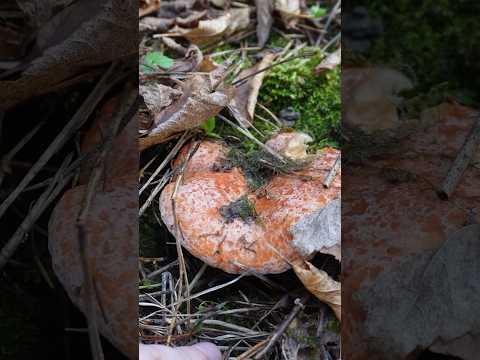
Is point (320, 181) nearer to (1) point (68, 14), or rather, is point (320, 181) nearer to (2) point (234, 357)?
(2) point (234, 357)

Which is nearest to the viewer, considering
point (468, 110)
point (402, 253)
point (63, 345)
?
point (402, 253)

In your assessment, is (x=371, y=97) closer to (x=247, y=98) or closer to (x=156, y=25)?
(x=247, y=98)

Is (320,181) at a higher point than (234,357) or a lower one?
higher

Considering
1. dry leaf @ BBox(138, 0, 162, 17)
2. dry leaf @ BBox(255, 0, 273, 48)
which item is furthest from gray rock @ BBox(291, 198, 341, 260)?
dry leaf @ BBox(138, 0, 162, 17)

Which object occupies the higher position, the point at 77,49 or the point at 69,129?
the point at 77,49

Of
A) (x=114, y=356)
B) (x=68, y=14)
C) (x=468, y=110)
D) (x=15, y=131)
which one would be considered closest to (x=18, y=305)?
(x=114, y=356)

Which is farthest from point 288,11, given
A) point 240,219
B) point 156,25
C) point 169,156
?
point 240,219

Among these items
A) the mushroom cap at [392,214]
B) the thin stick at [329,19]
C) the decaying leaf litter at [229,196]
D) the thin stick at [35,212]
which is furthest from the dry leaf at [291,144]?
the thin stick at [329,19]
